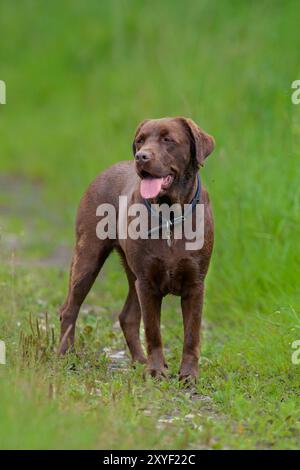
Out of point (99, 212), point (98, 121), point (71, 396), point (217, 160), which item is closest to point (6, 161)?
point (98, 121)

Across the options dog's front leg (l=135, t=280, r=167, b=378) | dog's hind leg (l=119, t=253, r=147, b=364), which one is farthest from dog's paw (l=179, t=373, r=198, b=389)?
dog's hind leg (l=119, t=253, r=147, b=364)

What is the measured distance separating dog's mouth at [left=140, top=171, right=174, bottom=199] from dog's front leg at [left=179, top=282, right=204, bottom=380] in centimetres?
69

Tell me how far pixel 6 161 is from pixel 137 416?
11839mm

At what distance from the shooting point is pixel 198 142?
657 cm

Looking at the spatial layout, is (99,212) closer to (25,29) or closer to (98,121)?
(98,121)

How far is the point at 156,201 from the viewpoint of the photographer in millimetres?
6582

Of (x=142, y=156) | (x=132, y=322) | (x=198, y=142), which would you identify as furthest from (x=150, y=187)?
(x=132, y=322)

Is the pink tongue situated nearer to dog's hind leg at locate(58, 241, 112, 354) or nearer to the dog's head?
the dog's head

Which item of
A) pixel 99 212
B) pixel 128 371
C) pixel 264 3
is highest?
pixel 264 3

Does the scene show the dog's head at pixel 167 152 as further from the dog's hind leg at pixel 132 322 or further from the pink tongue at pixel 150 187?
the dog's hind leg at pixel 132 322

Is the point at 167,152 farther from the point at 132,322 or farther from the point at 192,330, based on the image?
the point at 132,322

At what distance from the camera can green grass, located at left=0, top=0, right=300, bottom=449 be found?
5.54 meters

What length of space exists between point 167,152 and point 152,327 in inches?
41.6

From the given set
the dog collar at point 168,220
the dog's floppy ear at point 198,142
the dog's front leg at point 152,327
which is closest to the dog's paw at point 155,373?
the dog's front leg at point 152,327
